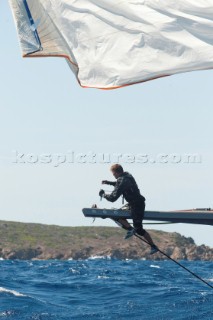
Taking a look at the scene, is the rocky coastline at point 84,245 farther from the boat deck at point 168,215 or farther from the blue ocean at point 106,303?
the boat deck at point 168,215

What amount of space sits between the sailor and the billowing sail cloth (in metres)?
1.60

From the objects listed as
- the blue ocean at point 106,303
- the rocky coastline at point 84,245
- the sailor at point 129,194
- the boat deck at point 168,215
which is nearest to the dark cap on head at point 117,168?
Answer: the sailor at point 129,194

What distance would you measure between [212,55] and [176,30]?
88cm

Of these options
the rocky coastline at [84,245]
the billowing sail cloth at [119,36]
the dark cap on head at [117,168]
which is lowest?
the rocky coastline at [84,245]

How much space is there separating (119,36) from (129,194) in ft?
9.14

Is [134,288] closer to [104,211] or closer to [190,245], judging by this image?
[104,211]

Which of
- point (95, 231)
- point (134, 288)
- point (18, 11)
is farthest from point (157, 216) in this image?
point (95, 231)

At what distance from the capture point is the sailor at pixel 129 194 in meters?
13.6

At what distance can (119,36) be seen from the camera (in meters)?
13.7

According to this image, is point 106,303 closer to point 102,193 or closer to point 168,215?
point 102,193

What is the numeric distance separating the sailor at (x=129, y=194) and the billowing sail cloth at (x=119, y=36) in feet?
5.24

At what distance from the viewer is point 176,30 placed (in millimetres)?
13367

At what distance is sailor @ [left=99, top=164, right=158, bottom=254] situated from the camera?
13602 mm

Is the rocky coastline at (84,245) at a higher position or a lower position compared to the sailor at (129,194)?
lower
